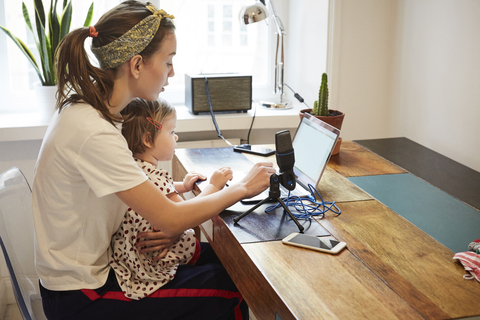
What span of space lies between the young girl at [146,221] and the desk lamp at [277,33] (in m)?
1.09

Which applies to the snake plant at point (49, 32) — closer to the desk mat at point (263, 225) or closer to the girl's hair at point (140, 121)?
the girl's hair at point (140, 121)

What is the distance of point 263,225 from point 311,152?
14.2 inches

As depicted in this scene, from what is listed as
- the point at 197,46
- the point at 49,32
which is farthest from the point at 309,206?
the point at 197,46

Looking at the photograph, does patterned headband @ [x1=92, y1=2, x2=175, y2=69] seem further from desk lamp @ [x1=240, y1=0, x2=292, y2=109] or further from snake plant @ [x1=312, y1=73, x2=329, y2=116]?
desk lamp @ [x1=240, y1=0, x2=292, y2=109]

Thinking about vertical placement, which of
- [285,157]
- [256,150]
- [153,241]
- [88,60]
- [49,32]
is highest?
[49,32]

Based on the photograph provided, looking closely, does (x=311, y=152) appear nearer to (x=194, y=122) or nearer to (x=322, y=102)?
(x=322, y=102)

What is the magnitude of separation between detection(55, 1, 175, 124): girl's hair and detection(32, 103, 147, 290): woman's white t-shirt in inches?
1.4

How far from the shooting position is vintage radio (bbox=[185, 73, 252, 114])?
237 cm

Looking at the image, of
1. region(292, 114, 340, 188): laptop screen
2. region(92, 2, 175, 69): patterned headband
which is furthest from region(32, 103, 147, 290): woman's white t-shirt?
region(292, 114, 340, 188): laptop screen

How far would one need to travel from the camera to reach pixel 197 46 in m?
2.70

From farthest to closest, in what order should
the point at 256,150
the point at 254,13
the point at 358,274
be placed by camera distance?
1. the point at 254,13
2. the point at 256,150
3. the point at 358,274

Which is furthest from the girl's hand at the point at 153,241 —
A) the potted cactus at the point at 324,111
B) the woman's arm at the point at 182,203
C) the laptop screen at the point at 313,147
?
the potted cactus at the point at 324,111

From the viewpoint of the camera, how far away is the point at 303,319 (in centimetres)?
81

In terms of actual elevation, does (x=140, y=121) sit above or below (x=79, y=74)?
below
